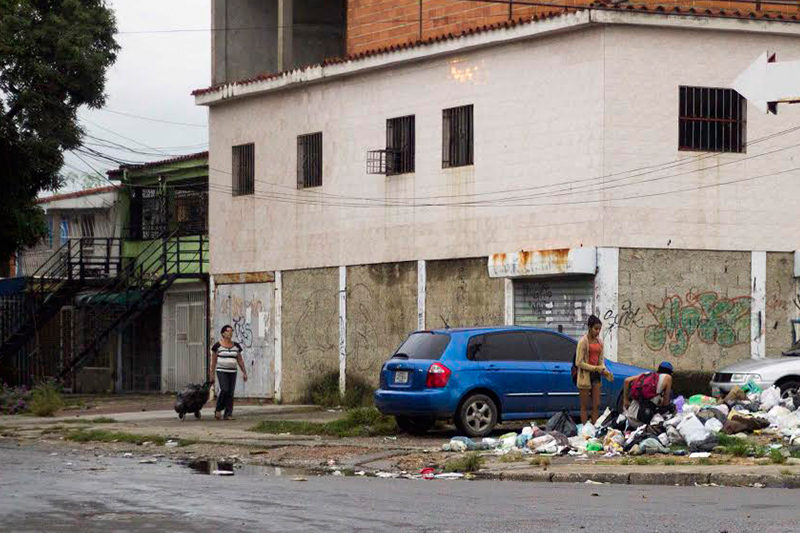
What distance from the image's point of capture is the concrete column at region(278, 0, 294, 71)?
34.3 m

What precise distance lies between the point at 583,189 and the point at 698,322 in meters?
3.18

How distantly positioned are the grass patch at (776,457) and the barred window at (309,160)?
689 inches

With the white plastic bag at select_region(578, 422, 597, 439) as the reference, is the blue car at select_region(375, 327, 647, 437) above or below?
above

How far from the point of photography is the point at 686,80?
86.5 feet

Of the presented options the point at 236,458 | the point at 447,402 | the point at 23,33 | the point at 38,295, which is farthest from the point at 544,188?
the point at 38,295

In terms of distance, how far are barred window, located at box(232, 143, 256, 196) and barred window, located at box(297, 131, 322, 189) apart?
71.1 inches

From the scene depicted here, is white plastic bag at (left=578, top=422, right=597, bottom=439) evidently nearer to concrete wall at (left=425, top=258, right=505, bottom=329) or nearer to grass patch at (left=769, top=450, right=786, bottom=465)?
grass patch at (left=769, top=450, right=786, bottom=465)

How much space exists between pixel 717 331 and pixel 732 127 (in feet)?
12.3

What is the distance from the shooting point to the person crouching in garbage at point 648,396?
18.7 meters

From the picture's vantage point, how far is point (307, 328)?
106 feet

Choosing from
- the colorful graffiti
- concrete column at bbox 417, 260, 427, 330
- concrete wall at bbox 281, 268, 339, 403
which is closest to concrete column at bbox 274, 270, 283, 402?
concrete wall at bbox 281, 268, 339, 403

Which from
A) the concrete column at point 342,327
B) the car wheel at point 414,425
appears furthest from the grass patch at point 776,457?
the concrete column at point 342,327

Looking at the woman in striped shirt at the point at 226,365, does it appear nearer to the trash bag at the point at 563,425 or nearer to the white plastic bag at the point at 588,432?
the trash bag at the point at 563,425

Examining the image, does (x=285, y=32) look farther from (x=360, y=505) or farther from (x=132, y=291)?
(x=360, y=505)
